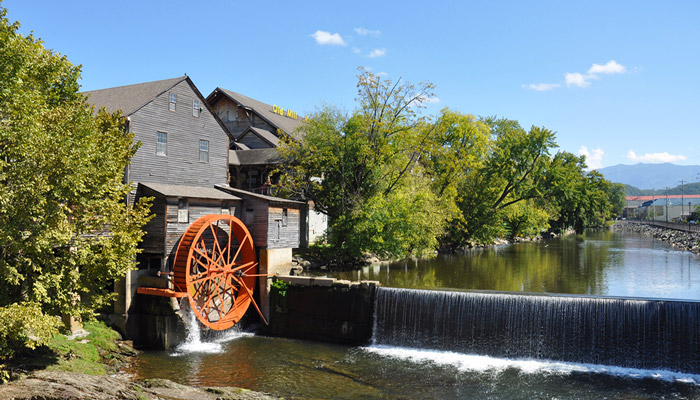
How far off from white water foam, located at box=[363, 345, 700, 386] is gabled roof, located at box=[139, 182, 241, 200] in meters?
9.64

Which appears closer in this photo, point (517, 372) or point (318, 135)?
point (517, 372)

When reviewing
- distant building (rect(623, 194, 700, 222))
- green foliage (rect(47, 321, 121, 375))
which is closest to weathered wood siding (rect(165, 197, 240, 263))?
green foliage (rect(47, 321, 121, 375))

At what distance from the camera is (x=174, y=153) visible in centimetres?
2364

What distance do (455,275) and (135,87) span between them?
21.2 metres

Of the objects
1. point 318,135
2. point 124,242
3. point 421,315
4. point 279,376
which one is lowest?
point 279,376

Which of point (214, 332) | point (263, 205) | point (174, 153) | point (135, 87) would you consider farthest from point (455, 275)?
point (135, 87)

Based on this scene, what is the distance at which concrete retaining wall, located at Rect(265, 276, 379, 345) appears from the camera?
20984 millimetres

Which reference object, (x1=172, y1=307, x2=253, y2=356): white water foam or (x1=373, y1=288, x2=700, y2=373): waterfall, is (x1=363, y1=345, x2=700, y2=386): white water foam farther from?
(x1=172, y1=307, x2=253, y2=356): white water foam

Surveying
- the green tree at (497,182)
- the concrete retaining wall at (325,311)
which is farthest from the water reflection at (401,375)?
the green tree at (497,182)

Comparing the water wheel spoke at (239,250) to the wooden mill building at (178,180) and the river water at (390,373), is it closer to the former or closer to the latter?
the wooden mill building at (178,180)

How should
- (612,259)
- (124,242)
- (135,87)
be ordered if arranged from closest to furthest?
(124,242) < (135,87) < (612,259)

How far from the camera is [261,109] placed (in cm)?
4409

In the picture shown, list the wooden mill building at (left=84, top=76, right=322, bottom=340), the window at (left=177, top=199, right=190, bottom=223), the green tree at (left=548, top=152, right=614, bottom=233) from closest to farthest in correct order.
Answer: the wooden mill building at (left=84, top=76, right=322, bottom=340)
the window at (left=177, top=199, right=190, bottom=223)
the green tree at (left=548, top=152, right=614, bottom=233)

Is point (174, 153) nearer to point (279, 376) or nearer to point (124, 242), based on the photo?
point (124, 242)
